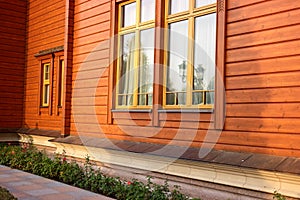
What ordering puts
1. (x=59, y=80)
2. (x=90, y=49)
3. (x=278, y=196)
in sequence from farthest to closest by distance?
(x=59, y=80), (x=90, y=49), (x=278, y=196)

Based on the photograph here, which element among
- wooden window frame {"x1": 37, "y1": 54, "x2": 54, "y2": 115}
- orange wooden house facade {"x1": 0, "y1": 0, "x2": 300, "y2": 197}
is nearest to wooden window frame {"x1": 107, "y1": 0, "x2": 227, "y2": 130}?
orange wooden house facade {"x1": 0, "y1": 0, "x2": 300, "y2": 197}

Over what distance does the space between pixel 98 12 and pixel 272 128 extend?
16.3 feet

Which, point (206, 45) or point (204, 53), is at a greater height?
point (206, 45)

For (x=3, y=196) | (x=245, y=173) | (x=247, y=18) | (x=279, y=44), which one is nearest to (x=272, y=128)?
(x=245, y=173)

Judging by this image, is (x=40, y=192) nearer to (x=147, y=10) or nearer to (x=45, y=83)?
(x=147, y=10)

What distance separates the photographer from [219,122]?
507 centimetres

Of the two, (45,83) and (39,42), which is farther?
(39,42)

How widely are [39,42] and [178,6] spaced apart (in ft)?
22.0

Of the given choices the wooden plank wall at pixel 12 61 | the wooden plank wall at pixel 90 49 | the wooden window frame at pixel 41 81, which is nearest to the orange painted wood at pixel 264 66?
the wooden plank wall at pixel 90 49

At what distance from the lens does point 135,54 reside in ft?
22.9

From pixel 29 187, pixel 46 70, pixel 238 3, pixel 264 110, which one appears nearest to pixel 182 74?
pixel 238 3

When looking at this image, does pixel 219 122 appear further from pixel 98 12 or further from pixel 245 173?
pixel 98 12

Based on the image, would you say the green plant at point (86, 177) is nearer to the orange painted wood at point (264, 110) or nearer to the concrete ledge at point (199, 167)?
the concrete ledge at point (199, 167)

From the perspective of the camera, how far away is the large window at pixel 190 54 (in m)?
5.41
